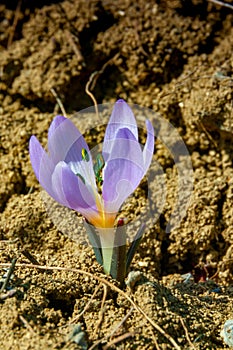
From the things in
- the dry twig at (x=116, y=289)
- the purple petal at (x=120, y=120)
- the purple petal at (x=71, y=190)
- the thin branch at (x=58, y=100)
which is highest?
the purple petal at (x=120, y=120)

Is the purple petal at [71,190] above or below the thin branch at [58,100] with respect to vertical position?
above

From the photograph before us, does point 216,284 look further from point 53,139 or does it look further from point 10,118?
point 10,118

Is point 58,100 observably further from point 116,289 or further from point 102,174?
point 116,289

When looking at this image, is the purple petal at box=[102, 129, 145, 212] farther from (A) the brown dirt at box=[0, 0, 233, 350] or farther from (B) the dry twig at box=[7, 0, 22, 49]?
(B) the dry twig at box=[7, 0, 22, 49]

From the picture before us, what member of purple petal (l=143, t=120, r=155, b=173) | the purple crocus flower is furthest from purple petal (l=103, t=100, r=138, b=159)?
purple petal (l=143, t=120, r=155, b=173)

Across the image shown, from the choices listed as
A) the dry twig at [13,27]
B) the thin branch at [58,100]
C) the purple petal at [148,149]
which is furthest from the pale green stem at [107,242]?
the dry twig at [13,27]

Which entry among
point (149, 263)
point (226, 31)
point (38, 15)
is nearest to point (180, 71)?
point (226, 31)

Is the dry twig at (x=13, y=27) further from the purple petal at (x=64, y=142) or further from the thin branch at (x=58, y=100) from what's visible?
the purple petal at (x=64, y=142)
